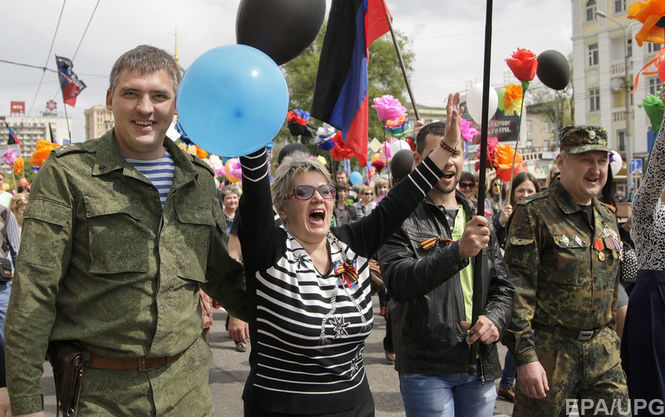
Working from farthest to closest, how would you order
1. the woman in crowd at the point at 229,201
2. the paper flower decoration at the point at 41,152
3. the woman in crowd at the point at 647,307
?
the paper flower decoration at the point at 41,152 → the woman in crowd at the point at 229,201 → the woman in crowd at the point at 647,307

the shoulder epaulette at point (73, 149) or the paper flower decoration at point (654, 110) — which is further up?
the paper flower decoration at point (654, 110)

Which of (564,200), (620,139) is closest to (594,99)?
(620,139)

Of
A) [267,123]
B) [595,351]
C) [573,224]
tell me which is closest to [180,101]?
[267,123]

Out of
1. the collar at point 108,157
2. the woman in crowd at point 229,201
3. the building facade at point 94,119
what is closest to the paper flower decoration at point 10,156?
the woman in crowd at point 229,201

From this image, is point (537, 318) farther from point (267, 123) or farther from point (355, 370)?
point (267, 123)

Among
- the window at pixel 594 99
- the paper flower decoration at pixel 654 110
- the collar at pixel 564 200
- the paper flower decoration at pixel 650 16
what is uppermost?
→ the window at pixel 594 99

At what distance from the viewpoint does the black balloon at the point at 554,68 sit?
195 inches

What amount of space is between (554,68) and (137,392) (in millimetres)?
4242

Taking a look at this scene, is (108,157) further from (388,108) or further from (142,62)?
(388,108)

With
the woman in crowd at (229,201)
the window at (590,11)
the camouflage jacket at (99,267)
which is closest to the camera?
the camouflage jacket at (99,267)

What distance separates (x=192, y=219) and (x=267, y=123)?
511 millimetres

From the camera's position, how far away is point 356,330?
7.88 feet

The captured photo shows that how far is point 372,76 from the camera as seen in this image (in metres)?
39.3

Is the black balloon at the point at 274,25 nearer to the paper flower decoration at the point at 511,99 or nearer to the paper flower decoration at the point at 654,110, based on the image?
the paper flower decoration at the point at 654,110
